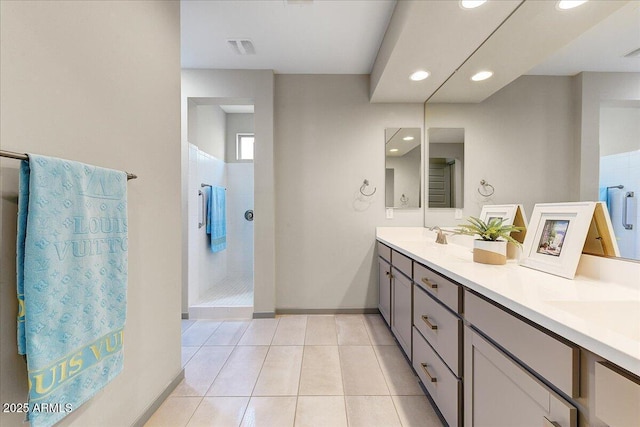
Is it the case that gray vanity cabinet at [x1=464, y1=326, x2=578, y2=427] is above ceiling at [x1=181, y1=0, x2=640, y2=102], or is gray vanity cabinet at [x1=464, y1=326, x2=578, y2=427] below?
below

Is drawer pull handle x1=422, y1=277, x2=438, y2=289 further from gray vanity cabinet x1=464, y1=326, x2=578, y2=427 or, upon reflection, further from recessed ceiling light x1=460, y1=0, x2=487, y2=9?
recessed ceiling light x1=460, y1=0, x2=487, y2=9

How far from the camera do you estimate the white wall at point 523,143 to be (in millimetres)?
1362

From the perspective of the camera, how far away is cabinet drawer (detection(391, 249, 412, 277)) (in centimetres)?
199

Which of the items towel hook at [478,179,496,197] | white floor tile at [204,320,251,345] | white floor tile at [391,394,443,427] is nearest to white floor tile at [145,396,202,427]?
white floor tile at [204,320,251,345]

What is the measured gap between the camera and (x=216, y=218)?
3697mm

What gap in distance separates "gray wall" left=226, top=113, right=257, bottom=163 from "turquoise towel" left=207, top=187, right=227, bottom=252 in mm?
903

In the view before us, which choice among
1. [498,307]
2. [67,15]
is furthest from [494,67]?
[67,15]

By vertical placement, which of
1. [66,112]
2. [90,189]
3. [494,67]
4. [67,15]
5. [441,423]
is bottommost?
[441,423]

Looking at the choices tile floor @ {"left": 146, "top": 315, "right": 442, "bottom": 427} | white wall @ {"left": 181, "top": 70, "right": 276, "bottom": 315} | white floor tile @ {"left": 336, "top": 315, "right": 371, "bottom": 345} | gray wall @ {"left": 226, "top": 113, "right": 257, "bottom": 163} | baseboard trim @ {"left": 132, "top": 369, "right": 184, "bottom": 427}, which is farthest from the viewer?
gray wall @ {"left": 226, "top": 113, "right": 257, "bottom": 163}

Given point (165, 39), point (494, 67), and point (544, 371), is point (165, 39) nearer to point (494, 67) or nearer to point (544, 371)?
point (494, 67)

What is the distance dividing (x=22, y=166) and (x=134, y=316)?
877 millimetres

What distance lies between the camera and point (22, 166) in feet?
2.69

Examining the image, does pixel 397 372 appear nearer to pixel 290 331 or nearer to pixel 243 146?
→ pixel 290 331

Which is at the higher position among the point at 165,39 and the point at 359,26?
the point at 359,26
